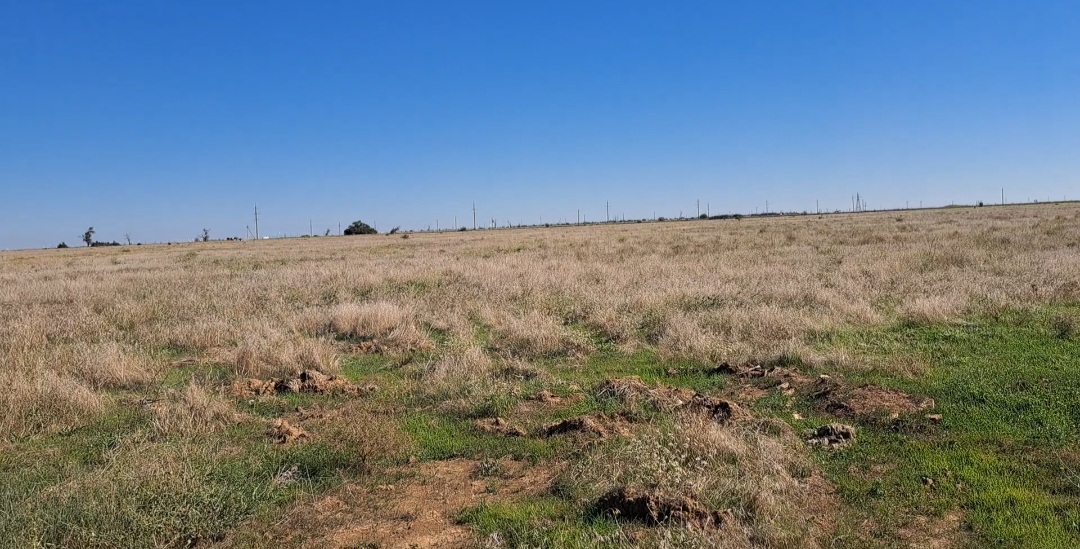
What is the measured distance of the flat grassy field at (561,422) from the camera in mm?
4086

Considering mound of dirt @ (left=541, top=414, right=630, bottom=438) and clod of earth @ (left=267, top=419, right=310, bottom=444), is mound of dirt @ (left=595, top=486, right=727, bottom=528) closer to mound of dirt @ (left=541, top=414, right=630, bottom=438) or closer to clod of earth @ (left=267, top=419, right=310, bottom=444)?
mound of dirt @ (left=541, top=414, right=630, bottom=438)

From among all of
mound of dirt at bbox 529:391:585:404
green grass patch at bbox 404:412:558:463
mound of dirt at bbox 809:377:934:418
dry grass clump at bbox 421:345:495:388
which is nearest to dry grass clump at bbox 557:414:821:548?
→ green grass patch at bbox 404:412:558:463

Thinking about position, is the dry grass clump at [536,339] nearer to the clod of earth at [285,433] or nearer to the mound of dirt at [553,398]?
the mound of dirt at [553,398]

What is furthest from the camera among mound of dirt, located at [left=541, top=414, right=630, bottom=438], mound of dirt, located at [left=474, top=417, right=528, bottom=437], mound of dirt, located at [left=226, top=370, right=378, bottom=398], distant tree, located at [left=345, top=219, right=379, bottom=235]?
distant tree, located at [left=345, top=219, right=379, bottom=235]

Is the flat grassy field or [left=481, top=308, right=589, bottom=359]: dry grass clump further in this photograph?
[left=481, top=308, right=589, bottom=359]: dry grass clump

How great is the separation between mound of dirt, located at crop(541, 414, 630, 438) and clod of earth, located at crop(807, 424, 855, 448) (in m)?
1.61

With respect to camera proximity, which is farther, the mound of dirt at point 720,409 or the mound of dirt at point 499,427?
the mound of dirt at point 499,427

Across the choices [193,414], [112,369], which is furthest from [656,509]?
[112,369]

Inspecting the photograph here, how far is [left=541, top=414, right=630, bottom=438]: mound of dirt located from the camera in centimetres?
579

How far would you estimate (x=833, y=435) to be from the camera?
5.53 metres

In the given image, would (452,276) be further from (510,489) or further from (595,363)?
(510,489)

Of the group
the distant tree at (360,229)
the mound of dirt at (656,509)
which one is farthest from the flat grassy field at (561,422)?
the distant tree at (360,229)

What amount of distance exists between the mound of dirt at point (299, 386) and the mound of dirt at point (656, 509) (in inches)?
163

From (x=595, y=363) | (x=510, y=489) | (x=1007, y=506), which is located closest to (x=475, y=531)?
(x=510, y=489)
